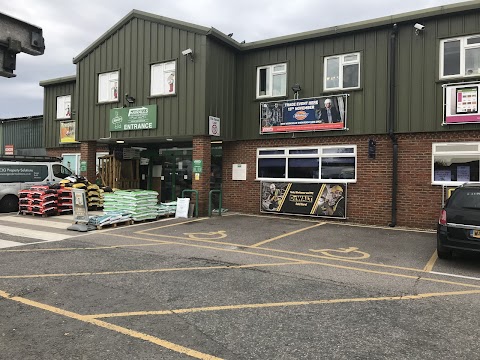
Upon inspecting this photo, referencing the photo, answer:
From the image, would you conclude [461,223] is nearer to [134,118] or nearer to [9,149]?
[134,118]

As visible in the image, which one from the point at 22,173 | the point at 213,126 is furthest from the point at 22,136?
the point at 213,126

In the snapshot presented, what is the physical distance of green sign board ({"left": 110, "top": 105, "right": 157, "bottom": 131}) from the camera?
14.7 m

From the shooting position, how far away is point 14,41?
393 cm

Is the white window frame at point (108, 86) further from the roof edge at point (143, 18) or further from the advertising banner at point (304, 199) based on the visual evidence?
the advertising banner at point (304, 199)

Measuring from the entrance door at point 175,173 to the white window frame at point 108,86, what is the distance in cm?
328

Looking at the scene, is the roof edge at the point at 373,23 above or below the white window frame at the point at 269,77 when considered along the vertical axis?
above

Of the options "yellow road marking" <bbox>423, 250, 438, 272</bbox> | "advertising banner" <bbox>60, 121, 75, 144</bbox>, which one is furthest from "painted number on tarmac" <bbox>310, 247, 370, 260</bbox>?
"advertising banner" <bbox>60, 121, 75, 144</bbox>

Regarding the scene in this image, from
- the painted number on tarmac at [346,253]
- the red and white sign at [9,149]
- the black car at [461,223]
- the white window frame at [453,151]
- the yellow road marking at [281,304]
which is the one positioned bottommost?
the painted number on tarmac at [346,253]

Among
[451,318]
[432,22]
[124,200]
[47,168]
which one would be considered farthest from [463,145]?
[47,168]

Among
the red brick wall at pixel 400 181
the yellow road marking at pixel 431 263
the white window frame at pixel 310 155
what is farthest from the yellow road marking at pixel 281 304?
the white window frame at pixel 310 155

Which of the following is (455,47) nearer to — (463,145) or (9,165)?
(463,145)

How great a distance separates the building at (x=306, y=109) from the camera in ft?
38.0

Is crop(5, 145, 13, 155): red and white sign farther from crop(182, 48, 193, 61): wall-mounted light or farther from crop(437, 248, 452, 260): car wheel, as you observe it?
crop(437, 248, 452, 260): car wheel

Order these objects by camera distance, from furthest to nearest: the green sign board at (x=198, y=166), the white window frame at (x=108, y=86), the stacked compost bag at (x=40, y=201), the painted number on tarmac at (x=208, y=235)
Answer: the white window frame at (x=108, y=86) → the stacked compost bag at (x=40, y=201) → the green sign board at (x=198, y=166) → the painted number on tarmac at (x=208, y=235)
